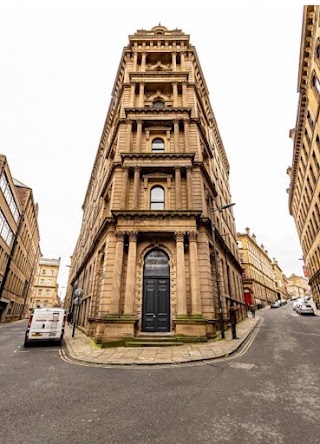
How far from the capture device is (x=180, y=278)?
14156 mm

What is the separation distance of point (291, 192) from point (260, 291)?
27173mm

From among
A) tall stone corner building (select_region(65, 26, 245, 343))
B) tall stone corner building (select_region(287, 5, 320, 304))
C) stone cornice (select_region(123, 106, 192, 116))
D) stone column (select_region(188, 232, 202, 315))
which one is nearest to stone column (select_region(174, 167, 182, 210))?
tall stone corner building (select_region(65, 26, 245, 343))

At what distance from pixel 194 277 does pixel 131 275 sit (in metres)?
3.90

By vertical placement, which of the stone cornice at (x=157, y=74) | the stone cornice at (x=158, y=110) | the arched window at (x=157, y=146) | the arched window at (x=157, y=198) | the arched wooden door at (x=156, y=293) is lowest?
the arched wooden door at (x=156, y=293)

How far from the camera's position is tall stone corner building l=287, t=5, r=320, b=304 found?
21.0 metres

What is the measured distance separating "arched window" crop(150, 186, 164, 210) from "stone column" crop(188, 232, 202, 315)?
359 centimetres

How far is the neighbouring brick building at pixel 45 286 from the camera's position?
3150 inches

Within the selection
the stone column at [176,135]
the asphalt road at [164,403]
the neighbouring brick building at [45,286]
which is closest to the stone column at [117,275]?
the asphalt road at [164,403]

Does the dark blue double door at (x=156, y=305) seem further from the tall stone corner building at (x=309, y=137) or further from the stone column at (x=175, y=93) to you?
the tall stone corner building at (x=309, y=137)

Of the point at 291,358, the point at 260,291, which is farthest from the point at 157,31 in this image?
the point at 260,291

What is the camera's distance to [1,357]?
1061cm

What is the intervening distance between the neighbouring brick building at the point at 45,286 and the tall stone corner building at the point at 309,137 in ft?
261

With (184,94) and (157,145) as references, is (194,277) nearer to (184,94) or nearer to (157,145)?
(157,145)

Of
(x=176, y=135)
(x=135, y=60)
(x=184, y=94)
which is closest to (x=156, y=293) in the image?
(x=176, y=135)
